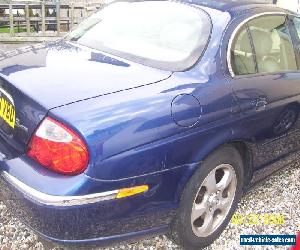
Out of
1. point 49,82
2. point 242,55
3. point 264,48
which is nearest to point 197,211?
point 242,55

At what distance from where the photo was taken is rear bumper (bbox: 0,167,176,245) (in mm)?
1985

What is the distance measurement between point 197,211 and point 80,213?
0.84 meters

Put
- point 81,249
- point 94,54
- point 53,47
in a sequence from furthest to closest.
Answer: point 53,47, point 94,54, point 81,249

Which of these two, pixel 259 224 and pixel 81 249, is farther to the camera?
pixel 259 224

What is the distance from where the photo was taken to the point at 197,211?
2.55 metres

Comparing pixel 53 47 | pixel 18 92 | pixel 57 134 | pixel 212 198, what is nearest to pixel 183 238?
pixel 212 198

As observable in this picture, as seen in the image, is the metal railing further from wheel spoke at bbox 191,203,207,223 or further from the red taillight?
the red taillight

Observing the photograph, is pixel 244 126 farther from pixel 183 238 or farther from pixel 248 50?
pixel 183 238

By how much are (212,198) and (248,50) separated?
3.38 ft

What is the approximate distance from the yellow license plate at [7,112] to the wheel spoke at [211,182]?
1.17 m

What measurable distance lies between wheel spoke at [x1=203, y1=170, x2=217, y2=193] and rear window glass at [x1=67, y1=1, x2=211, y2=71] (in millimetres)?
671

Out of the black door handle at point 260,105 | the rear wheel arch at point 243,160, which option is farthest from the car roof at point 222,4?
the rear wheel arch at point 243,160

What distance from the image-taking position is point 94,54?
271 cm

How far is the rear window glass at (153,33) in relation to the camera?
8.54ft
